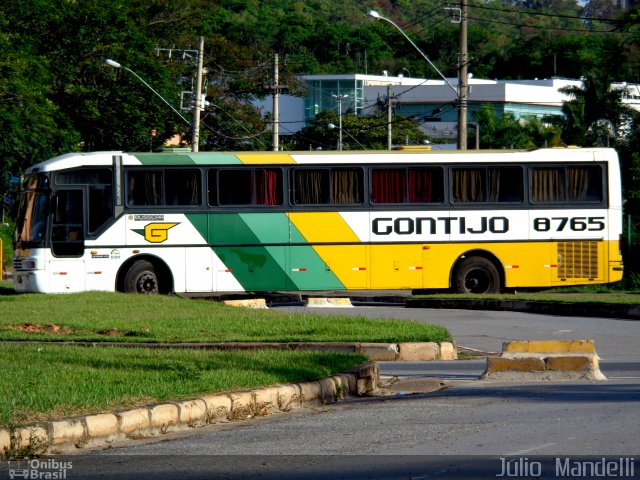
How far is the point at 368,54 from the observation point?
11850 cm

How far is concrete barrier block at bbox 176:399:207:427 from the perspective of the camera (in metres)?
9.03

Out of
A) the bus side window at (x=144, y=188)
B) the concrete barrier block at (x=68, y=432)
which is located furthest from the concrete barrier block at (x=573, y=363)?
the bus side window at (x=144, y=188)

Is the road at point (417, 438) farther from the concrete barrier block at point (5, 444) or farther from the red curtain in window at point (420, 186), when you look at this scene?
the red curtain in window at point (420, 186)

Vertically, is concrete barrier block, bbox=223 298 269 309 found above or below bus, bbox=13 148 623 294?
below

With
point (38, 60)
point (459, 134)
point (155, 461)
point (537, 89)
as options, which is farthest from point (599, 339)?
point (537, 89)

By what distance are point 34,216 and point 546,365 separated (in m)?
15.9

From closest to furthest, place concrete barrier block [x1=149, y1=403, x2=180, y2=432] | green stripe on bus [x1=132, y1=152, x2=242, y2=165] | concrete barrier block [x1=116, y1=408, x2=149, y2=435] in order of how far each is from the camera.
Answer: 1. concrete barrier block [x1=116, y1=408, x2=149, y2=435]
2. concrete barrier block [x1=149, y1=403, x2=180, y2=432]
3. green stripe on bus [x1=132, y1=152, x2=242, y2=165]

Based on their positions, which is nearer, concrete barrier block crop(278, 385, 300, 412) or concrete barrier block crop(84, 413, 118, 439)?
concrete barrier block crop(84, 413, 118, 439)

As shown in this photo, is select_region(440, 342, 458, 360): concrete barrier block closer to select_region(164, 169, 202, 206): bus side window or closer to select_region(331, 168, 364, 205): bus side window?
select_region(331, 168, 364, 205): bus side window

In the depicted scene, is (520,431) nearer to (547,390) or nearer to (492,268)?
(547,390)

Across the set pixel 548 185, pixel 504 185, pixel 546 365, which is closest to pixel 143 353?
pixel 546 365

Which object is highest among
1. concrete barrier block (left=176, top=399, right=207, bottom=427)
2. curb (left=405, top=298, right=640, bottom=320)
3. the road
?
curb (left=405, top=298, right=640, bottom=320)

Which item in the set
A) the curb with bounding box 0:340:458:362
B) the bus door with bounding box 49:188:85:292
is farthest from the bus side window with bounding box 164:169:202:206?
the curb with bounding box 0:340:458:362

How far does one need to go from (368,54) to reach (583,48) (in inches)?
904
